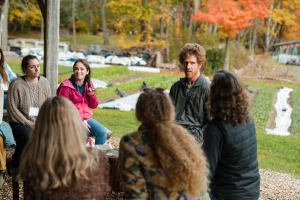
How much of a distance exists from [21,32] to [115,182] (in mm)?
37756

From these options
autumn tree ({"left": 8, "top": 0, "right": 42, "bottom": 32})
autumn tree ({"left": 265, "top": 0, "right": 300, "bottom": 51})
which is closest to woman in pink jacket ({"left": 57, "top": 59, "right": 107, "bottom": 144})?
autumn tree ({"left": 8, "top": 0, "right": 42, "bottom": 32})

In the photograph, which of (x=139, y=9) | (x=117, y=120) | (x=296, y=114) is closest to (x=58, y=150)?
(x=117, y=120)

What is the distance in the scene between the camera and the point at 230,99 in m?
2.77

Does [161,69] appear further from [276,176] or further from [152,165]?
[152,165]

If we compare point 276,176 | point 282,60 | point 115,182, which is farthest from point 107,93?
point 282,60

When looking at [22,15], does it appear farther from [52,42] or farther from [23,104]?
[23,104]

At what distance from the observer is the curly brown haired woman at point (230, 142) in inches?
107

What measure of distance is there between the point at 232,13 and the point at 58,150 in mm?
16904

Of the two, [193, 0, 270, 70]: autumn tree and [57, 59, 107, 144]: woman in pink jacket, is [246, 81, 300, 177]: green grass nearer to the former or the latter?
[57, 59, 107, 144]: woman in pink jacket

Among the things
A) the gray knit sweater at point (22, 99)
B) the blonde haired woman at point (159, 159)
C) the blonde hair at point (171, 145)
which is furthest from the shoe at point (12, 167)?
the blonde hair at point (171, 145)

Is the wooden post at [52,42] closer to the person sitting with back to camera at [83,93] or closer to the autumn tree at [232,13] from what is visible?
the person sitting with back to camera at [83,93]

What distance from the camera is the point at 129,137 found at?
2.54 meters

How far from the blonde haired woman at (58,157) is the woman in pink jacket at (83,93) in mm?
2760

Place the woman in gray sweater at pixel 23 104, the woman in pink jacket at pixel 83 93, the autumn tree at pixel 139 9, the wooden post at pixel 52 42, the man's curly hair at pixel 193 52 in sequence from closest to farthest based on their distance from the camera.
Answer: the man's curly hair at pixel 193 52
the woman in gray sweater at pixel 23 104
the woman in pink jacket at pixel 83 93
the wooden post at pixel 52 42
the autumn tree at pixel 139 9
